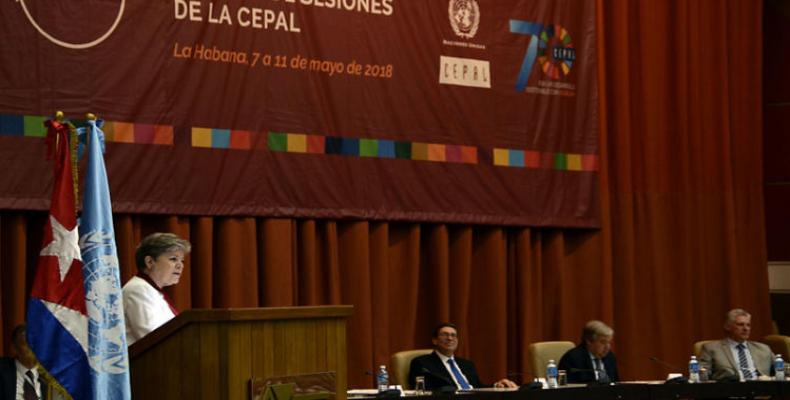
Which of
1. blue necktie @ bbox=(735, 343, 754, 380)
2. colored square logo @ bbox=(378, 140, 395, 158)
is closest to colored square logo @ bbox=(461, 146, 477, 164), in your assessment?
colored square logo @ bbox=(378, 140, 395, 158)

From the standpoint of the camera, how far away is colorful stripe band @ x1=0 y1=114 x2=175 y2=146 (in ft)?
24.7

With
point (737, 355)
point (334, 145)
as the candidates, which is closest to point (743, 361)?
point (737, 355)

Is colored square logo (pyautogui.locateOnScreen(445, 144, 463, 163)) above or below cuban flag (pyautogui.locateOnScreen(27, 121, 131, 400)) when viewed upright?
above

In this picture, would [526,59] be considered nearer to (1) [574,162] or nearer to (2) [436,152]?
(1) [574,162]

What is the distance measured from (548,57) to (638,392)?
10.3 ft

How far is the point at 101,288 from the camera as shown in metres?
4.87

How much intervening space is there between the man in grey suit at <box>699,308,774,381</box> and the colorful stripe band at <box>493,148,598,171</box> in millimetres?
1570

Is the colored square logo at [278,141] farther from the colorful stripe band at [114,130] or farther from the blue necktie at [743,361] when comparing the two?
the blue necktie at [743,361]

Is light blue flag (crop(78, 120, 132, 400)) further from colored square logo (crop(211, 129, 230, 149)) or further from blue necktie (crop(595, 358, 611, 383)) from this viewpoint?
blue necktie (crop(595, 358, 611, 383))

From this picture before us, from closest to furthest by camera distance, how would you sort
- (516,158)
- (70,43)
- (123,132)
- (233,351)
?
(233,351) → (70,43) → (123,132) → (516,158)

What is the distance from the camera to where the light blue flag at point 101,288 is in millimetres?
4602

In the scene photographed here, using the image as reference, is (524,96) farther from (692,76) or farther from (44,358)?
(44,358)

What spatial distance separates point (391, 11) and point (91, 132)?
15.2 feet

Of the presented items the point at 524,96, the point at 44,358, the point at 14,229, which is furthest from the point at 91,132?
the point at 524,96
